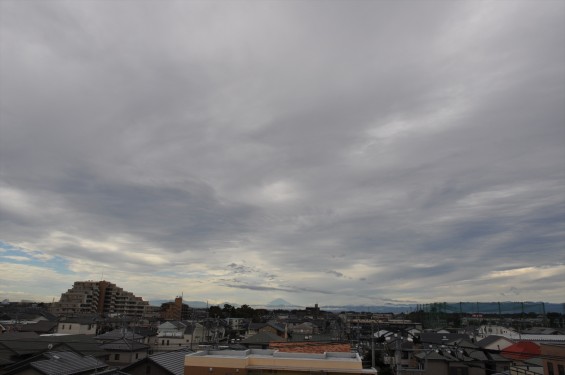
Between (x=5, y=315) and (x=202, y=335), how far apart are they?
58.3 m

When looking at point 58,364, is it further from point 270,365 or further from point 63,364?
point 270,365

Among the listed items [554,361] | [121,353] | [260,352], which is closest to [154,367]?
[260,352]

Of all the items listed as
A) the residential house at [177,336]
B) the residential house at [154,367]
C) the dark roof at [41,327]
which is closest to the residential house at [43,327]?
the dark roof at [41,327]

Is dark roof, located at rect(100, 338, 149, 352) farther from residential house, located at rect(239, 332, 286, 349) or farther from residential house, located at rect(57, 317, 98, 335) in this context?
residential house, located at rect(57, 317, 98, 335)

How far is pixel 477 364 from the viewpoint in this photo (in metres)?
47.6

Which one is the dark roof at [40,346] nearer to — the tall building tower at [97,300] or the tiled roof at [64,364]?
the tiled roof at [64,364]

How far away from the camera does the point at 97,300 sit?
15150 centimetres

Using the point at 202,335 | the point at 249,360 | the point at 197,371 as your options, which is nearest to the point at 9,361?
the point at 197,371

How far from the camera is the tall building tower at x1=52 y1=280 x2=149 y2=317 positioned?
144 metres

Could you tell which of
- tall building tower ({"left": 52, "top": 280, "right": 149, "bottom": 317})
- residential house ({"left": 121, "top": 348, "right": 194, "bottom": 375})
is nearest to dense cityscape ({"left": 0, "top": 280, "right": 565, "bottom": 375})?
residential house ({"left": 121, "top": 348, "right": 194, "bottom": 375})

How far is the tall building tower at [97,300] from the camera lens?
14412 centimetres

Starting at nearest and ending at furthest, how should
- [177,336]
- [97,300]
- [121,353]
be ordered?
[121,353], [177,336], [97,300]

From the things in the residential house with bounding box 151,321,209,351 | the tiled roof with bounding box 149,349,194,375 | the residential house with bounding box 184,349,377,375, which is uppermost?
the residential house with bounding box 184,349,377,375

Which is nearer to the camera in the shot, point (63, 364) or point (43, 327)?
point (63, 364)
